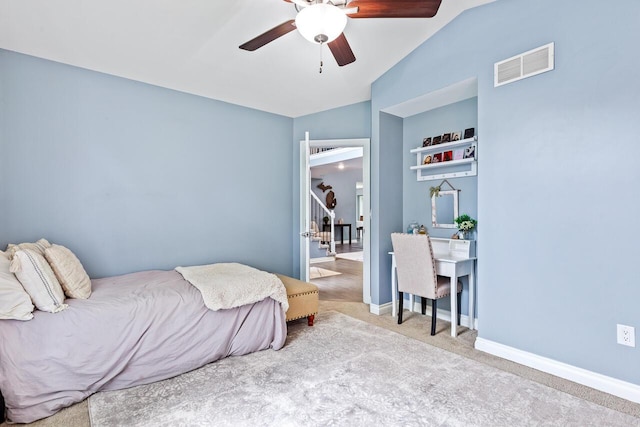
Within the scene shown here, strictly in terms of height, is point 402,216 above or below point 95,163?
below

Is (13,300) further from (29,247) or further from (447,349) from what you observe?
(447,349)

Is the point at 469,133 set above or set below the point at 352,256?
above

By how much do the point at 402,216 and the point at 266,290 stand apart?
2.08 metres

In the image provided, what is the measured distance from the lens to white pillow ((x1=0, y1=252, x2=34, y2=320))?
188 centimetres

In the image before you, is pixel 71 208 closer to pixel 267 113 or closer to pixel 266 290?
pixel 266 290

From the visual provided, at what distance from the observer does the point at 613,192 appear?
2.16m

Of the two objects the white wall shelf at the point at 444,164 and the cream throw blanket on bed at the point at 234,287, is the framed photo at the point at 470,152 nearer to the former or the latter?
the white wall shelf at the point at 444,164

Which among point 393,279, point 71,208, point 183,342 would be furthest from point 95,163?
point 393,279

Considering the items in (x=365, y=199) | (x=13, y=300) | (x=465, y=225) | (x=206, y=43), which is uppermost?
(x=206, y=43)

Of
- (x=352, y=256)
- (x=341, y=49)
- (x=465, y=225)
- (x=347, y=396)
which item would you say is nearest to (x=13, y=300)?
(x=347, y=396)

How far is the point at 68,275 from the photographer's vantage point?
2328 millimetres

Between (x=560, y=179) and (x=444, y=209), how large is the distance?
4.56ft

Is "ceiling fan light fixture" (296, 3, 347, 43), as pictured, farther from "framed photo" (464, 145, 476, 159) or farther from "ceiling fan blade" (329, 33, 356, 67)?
"framed photo" (464, 145, 476, 159)

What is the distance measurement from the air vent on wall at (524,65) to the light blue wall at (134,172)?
279 centimetres
